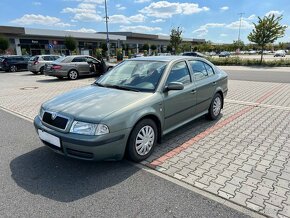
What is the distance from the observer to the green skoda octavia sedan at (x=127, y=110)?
122 inches

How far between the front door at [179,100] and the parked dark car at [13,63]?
877 inches

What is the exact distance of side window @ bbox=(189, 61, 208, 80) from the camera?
4835 millimetres

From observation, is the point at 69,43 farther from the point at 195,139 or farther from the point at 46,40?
the point at 195,139

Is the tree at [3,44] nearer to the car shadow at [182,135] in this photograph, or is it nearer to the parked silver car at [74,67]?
the parked silver car at [74,67]

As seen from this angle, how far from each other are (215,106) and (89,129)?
3.50 m

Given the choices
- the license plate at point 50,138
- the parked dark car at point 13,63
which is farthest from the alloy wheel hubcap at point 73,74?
the license plate at point 50,138

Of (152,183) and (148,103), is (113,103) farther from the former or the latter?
(152,183)

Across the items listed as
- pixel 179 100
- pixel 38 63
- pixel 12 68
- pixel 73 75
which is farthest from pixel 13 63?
pixel 179 100

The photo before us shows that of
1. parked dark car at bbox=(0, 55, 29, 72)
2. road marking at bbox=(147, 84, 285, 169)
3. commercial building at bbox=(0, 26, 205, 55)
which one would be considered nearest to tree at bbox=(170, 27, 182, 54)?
commercial building at bbox=(0, 26, 205, 55)

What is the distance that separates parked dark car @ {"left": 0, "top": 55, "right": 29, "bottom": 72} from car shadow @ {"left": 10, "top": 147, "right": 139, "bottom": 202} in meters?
21.6

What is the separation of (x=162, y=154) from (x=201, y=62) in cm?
241

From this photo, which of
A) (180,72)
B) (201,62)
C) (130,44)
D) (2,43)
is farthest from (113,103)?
(130,44)

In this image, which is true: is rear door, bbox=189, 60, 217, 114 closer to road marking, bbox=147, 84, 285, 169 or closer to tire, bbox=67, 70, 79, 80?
road marking, bbox=147, 84, 285, 169

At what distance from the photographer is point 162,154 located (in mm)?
3951
